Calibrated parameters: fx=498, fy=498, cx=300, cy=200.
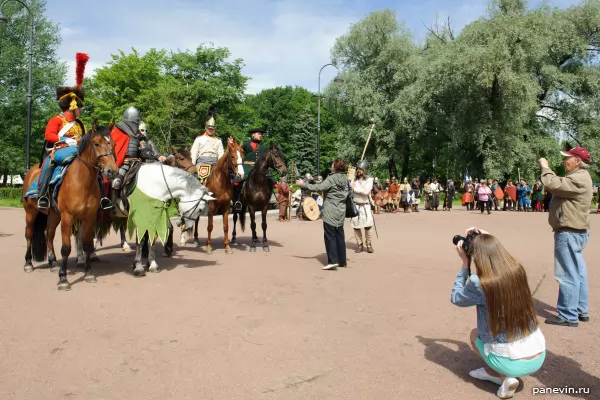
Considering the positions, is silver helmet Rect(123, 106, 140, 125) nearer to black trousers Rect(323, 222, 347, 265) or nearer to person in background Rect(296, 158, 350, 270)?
person in background Rect(296, 158, 350, 270)

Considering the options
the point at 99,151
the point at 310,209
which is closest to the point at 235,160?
the point at 99,151

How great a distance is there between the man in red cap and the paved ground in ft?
1.08

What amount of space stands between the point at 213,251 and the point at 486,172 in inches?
1075

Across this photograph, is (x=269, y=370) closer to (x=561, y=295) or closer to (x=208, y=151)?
(x=561, y=295)

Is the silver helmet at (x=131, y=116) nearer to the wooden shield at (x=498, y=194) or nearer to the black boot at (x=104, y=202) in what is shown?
the black boot at (x=104, y=202)

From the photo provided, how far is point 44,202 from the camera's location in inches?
311

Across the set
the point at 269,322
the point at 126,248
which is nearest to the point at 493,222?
the point at 126,248

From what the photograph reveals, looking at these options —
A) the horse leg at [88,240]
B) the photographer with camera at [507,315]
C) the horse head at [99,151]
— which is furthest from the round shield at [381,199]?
the photographer with camera at [507,315]

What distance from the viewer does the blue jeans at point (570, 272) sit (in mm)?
6066

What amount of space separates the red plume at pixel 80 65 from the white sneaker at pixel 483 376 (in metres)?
7.99

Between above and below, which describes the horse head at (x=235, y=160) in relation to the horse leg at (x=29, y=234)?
above

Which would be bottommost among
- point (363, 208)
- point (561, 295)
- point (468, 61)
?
point (561, 295)

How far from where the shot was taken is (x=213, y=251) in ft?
38.4

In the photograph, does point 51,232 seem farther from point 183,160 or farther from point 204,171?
point 204,171
